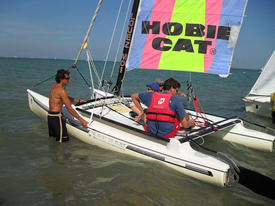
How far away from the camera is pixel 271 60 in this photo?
11.1m

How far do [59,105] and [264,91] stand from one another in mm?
10208

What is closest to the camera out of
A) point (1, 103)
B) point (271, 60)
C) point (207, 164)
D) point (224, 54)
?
point (207, 164)

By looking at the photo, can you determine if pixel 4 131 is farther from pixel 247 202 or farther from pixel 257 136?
pixel 257 136

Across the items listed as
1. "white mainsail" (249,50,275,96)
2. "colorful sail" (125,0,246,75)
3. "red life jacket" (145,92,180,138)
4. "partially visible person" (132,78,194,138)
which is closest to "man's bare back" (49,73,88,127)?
"partially visible person" (132,78,194,138)

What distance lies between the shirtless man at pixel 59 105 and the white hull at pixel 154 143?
1.12 ft

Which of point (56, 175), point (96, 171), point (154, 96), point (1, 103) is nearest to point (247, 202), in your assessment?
point (154, 96)

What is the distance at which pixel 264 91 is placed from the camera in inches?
457

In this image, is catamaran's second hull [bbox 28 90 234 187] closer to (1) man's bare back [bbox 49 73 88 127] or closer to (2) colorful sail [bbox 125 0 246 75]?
(1) man's bare back [bbox 49 73 88 127]

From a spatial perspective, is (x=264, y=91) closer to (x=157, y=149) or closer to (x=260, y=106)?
(x=260, y=106)

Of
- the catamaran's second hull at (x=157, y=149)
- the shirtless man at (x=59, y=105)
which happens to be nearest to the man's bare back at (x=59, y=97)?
the shirtless man at (x=59, y=105)

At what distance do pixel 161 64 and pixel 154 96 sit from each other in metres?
2.04

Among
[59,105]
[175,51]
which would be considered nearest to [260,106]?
[175,51]

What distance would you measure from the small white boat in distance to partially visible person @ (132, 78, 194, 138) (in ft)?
26.1

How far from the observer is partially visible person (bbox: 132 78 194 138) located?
14.4ft
